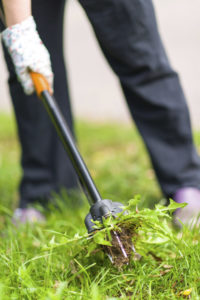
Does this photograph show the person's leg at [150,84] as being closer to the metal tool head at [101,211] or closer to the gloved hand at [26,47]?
the gloved hand at [26,47]

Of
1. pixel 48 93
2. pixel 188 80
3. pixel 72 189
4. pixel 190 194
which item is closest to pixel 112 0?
pixel 48 93

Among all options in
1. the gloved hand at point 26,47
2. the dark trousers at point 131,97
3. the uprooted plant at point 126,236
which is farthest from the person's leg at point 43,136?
the uprooted plant at point 126,236

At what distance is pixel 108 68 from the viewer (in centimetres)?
489

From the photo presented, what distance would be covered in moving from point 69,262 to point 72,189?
85cm

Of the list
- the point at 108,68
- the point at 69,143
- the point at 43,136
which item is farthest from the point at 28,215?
the point at 108,68

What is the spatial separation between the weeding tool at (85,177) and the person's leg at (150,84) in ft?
1.09

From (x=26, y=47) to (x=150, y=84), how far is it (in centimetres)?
54

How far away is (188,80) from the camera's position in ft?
13.4

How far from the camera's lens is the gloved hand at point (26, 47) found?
1.37 metres

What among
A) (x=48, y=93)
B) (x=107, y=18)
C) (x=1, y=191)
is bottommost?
(x=1, y=191)

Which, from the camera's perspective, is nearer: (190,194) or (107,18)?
Result: (107,18)

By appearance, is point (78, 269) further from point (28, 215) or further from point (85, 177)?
point (28, 215)

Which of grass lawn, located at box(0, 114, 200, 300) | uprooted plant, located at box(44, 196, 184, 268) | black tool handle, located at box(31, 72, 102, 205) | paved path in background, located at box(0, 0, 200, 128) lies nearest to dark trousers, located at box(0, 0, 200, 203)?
grass lawn, located at box(0, 114, 200, 300)

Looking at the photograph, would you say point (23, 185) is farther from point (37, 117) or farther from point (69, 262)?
point (69, 262)
